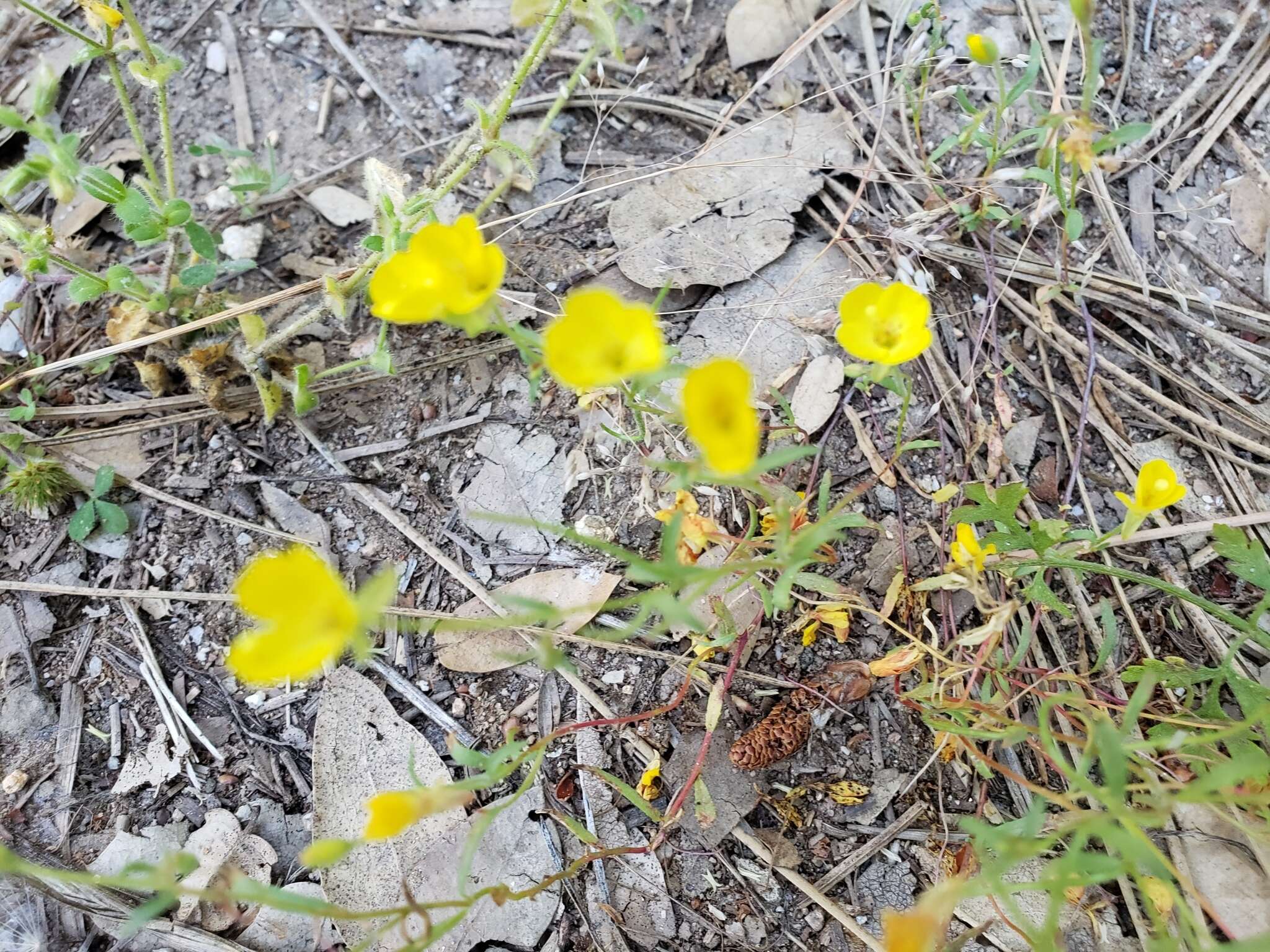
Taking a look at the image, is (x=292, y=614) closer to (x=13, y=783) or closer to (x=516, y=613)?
(x=516, y=613)

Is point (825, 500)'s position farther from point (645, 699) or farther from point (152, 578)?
point (152, 578)

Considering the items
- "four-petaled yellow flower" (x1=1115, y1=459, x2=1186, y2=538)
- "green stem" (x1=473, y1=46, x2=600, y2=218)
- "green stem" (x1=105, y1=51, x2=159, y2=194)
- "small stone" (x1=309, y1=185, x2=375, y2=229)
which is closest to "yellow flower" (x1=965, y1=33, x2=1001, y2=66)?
"green stem" (x1=473, y1=46, x2=600, y2=218)

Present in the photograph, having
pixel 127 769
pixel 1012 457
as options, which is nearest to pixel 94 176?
Result: pixel 127 769

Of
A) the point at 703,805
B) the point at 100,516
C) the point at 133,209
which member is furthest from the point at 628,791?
the point at 133,209

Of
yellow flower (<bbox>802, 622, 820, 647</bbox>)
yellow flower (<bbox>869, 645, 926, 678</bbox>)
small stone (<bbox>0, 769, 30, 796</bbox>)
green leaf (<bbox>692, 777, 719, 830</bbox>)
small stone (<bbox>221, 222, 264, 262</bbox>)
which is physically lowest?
green leaf (<bbox>692, 777, 719, 830</bbox>)

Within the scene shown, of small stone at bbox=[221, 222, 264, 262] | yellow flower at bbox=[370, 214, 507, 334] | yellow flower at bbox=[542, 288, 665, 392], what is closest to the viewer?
yellow flower at bbox=[542, 288, 665, 392]

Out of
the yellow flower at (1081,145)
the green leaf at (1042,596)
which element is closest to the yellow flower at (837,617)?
the green leaf at (1042,596)

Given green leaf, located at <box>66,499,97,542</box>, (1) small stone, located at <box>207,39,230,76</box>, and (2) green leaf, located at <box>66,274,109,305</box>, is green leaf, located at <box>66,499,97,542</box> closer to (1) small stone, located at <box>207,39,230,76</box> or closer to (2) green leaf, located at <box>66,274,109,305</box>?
(2) green leaf, located at <box>66,274,109,305</box>
